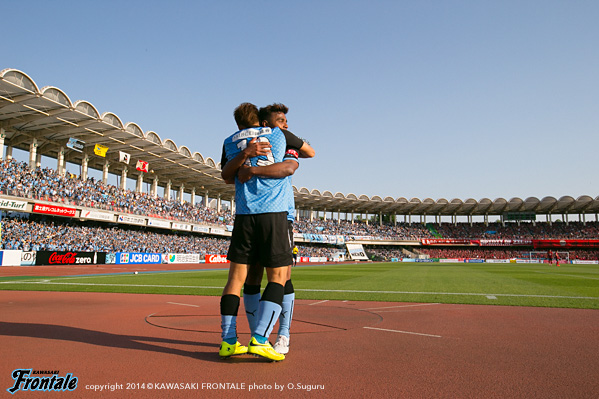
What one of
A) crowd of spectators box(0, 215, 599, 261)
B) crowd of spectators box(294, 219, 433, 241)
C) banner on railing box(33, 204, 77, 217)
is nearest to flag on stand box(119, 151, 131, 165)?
crowd of spectators box(0, 215, 599, 261)

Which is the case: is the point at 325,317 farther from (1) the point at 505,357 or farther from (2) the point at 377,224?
(2) the point at 377,224

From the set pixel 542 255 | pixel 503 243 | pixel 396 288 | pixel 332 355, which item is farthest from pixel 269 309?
pixel 503 243

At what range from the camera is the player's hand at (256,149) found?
11.6ft

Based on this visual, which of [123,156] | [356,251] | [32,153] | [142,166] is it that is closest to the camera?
[32,153]

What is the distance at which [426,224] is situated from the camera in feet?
286

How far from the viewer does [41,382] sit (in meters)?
2.85

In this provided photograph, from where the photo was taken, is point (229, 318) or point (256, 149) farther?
point (256, 149)

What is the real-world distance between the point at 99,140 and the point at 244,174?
41.0 m

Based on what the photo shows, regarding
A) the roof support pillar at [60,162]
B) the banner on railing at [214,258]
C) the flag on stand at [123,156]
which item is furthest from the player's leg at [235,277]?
the banner on railing at [214,258]

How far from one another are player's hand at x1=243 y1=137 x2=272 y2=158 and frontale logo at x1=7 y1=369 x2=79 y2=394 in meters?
2.21

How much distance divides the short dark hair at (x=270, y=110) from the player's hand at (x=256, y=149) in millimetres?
473

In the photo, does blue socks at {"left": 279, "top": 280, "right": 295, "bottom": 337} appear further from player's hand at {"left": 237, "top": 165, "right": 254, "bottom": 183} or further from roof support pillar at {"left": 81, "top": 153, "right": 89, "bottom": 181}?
roof support pillar at {"left": 81, "top": 153, "right": 89, "bottom": 181}

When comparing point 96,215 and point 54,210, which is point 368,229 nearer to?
point 96,215

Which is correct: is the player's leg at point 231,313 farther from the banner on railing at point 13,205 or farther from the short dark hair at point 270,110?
the banner on railing at point 13,205
